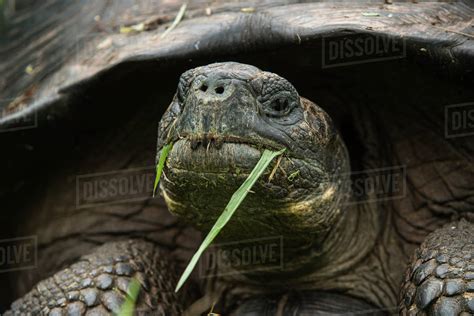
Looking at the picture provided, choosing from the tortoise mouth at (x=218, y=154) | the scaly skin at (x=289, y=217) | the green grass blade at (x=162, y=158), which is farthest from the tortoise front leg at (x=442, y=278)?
the green grass blade at (x=162, y=158)

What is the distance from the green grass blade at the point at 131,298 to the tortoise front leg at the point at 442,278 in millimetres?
1116

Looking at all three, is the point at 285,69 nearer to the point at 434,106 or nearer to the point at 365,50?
the point at 365,50

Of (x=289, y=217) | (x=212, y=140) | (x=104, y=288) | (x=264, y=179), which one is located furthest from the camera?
(x=104, y=288)

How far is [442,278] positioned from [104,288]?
1.48 m

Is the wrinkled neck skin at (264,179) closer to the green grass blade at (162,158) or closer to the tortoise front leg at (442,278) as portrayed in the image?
the green grass blade at (162,158)

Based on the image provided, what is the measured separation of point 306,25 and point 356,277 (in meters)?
1.25

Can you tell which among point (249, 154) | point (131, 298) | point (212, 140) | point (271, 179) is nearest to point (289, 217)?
point (271, 179)

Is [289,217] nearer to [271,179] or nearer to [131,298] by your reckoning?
[271,179]

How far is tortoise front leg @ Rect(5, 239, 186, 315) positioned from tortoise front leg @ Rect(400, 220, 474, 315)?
3.83 feet

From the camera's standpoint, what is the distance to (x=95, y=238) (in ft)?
13.9

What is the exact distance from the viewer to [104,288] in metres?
3.37

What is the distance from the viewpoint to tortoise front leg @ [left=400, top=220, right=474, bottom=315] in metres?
2.74

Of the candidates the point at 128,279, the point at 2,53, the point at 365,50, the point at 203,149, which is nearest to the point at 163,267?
the point at 128,279

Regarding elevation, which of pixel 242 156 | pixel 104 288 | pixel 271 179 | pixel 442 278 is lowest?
pixel 104 288
